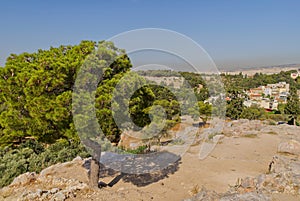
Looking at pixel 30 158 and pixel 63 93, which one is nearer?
pixel 63 93

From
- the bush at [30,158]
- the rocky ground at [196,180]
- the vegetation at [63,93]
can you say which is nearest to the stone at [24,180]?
the rocky ground at [196,180]

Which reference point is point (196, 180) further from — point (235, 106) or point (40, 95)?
point (235, 106)

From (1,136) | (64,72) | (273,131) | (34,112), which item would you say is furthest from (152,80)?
(273,131)

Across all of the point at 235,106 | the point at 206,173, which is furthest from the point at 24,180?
the point at 235,106

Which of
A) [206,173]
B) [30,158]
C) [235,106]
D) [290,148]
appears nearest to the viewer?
[206,173]

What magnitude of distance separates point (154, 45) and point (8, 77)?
11.4 ft

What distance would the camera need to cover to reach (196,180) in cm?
726

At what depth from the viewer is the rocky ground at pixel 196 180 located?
16.1 feet

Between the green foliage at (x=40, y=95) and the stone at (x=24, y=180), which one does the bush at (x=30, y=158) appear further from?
the green foliage at (x=40, y=95)

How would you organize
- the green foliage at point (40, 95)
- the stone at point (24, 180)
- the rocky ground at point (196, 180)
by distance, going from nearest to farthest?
1. the green foliage at point (40, 95)
2. the rocky ground at point (196, 180)
3. the stone at point (24, 180)

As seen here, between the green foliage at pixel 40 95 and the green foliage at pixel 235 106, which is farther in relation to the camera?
the green foliage at pixel 235 106

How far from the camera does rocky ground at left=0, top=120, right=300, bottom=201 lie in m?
4.91

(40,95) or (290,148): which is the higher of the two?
(40,95)

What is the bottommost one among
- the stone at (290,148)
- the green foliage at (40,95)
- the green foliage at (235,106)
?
the stone at (290,148)
